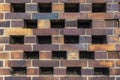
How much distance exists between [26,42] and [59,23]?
14.0 inches

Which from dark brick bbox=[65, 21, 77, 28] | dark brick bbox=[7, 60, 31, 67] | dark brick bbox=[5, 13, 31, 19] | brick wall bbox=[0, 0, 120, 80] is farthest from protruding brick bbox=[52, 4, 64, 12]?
dark brick bbox=[7, 60, 31, 67]

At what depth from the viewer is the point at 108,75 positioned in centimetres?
313

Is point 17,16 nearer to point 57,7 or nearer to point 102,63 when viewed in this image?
point 57,7

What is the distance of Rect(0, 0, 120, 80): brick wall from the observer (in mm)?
3129

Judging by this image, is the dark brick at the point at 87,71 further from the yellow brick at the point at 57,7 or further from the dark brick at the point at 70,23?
the yellow brick at the point at 57,7

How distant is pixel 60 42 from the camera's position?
3.15 m

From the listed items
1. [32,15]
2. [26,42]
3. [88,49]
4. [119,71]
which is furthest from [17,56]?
[119,71]

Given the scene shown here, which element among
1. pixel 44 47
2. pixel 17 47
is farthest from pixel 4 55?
pixel 44 47

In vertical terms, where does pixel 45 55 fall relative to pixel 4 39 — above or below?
below

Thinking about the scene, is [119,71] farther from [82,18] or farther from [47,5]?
[47,5]

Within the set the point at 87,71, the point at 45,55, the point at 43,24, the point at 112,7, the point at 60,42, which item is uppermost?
the point at 112,7

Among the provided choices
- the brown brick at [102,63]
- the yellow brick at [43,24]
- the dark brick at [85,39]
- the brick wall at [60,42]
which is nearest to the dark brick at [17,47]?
the brick wall at [60,42]

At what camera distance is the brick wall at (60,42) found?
3129mm

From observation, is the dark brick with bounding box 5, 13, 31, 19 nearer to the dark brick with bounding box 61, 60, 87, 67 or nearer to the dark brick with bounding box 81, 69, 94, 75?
the dark brick with bounding box 61, 60, 87, 67
